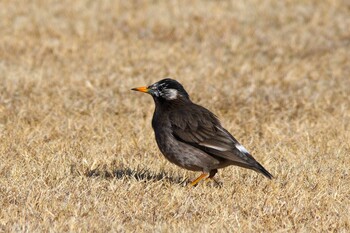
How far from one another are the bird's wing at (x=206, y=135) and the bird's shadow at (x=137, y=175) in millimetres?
Result: 476

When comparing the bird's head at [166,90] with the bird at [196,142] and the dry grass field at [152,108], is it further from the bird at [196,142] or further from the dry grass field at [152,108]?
the dry grass field at [152,108]

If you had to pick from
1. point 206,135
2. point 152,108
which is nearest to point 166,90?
point 206,135

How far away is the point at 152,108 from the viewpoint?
11289 mm

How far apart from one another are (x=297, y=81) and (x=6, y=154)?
616cm

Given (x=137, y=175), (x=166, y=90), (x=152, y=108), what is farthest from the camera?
(x=152, y=108)

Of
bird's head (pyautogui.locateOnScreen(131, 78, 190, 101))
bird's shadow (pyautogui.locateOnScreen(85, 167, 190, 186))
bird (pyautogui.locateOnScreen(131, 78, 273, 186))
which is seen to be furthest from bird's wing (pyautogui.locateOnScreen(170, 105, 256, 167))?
bird's shadow (pyautogui.locateOnScreen(85, 167, 190, 186))

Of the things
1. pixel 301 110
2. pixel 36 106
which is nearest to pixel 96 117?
pixel 36 106

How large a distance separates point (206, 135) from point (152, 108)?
367cm

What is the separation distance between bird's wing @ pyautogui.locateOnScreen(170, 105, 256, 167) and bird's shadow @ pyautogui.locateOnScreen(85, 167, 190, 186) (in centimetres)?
48

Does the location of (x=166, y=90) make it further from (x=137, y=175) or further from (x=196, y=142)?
(x=137, y=175)

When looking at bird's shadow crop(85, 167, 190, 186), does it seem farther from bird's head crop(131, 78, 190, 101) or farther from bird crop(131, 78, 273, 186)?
bird's head crop(131, 78, 190, 101)

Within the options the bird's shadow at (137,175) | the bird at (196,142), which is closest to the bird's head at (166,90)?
the bird at (196,142)

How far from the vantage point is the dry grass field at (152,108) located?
6.63 m

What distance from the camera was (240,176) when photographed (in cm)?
817
